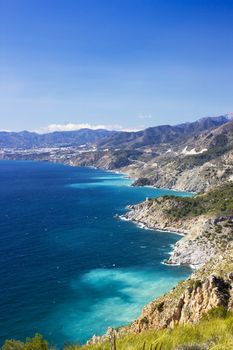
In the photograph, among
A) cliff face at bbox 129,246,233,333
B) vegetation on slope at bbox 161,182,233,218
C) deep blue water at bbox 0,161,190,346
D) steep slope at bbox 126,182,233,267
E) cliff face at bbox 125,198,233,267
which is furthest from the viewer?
vegetation on slope at bbox 161,182,233,218

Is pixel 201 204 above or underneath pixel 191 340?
underneath

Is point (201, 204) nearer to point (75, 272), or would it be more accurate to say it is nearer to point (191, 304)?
point (75, 272)

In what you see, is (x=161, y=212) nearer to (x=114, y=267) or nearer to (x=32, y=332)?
(x=114, y=267)

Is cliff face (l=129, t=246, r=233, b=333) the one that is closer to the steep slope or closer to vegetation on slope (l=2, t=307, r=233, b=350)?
vegetation on slope (l=2, t=307, r=233, b=350)

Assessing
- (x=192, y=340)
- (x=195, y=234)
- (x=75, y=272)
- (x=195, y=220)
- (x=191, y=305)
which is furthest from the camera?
(x=195, y=220)

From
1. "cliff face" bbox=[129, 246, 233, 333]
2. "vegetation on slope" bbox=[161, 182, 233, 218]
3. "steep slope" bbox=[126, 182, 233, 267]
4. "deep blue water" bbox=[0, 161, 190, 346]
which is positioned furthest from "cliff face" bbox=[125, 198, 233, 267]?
"cliff face" bbox=[129, 246, 233, 333]

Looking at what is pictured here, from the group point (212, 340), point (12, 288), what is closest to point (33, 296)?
point (12, 288)

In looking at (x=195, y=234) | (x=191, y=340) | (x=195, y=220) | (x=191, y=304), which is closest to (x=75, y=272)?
(x=195, y=234)

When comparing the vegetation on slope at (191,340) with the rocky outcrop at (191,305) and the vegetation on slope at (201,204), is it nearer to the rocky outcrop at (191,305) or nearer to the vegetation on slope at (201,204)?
the rocky outcrop at (191,305)
